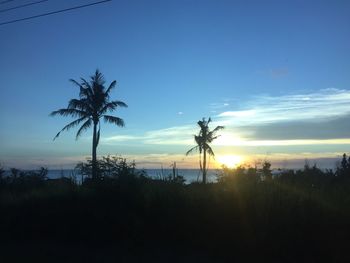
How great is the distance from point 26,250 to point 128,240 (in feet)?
8.95

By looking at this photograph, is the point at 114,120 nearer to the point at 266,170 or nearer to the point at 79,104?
the point at 79,104

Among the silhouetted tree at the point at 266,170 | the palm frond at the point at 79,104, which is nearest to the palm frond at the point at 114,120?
the palm frond at the point at 79,104

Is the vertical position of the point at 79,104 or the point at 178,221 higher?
the point at 79,104

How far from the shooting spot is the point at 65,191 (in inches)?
592

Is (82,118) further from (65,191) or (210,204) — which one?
(210,204)

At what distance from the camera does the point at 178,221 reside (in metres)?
12.6

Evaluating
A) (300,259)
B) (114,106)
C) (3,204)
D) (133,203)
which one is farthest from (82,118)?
(300,259)

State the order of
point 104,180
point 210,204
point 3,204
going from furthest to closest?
1. point 3,204
2. point 104,180
3. point 210,204

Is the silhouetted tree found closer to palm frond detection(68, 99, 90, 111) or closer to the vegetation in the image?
the vegetation

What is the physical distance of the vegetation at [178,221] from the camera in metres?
11.3

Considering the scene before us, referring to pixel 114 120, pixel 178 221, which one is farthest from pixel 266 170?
pixel 114 120

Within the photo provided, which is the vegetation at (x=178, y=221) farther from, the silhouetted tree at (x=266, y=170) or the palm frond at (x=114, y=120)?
the palm frond at (x=114, y=120)

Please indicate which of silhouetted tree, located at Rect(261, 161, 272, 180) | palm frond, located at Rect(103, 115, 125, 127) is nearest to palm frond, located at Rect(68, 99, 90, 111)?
palm frond, located at Rect(103, 115, 125, 127)

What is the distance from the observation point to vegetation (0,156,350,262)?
11.3 metres
